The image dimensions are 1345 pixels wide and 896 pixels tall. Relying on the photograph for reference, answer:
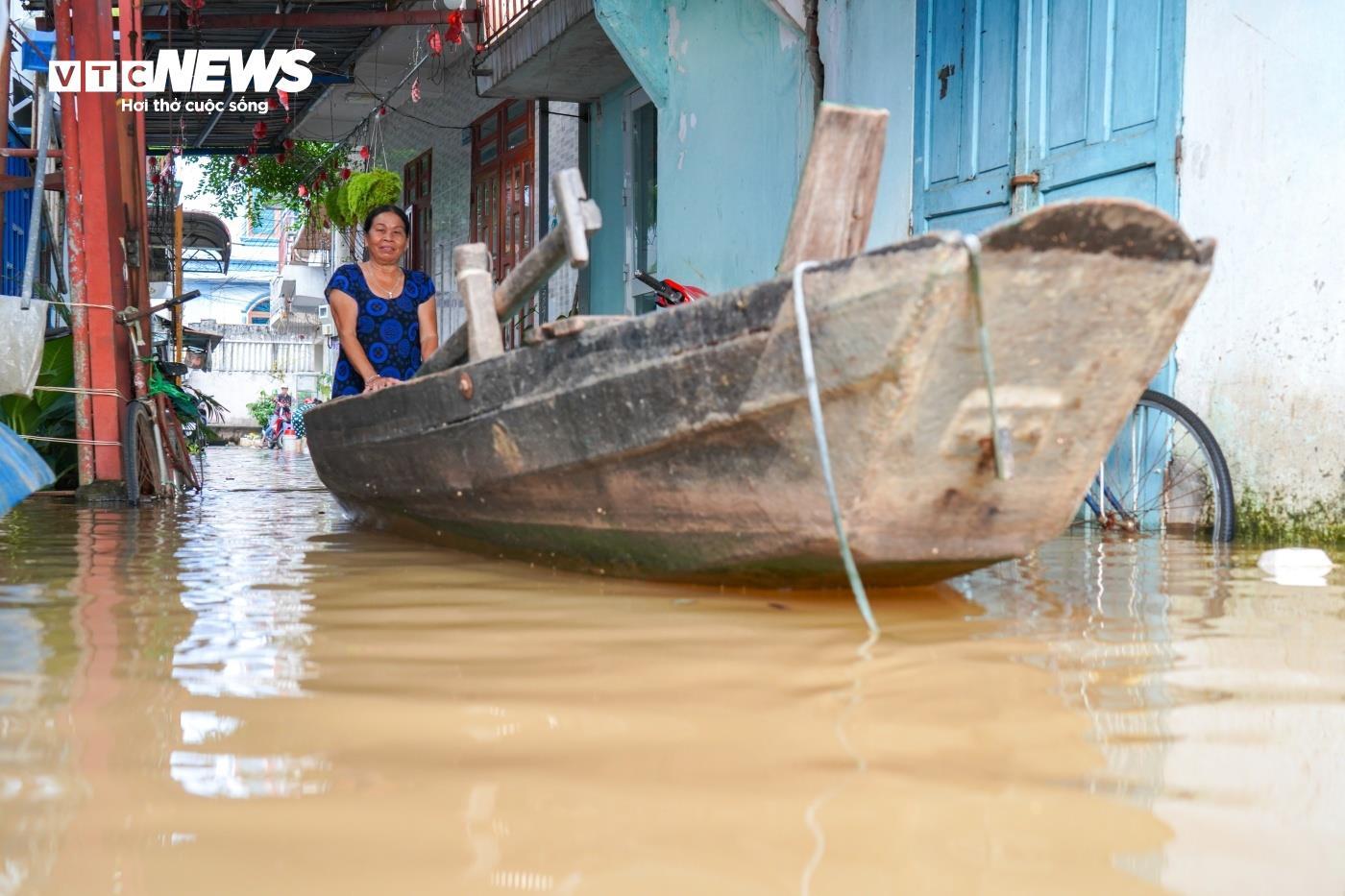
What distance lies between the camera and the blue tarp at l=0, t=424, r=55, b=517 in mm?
3682

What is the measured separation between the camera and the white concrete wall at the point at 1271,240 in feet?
14.9

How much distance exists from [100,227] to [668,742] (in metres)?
5.91

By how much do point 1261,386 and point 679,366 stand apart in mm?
2897

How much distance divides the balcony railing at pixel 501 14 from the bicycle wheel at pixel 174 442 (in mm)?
4393

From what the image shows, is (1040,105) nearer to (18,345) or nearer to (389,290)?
(389,290)

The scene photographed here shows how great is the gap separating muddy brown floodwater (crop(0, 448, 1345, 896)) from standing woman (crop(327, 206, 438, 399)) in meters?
2.51

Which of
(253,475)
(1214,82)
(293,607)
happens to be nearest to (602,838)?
(293,607)

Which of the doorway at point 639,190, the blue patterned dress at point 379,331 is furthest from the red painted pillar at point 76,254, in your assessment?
the doorway at point 639,190

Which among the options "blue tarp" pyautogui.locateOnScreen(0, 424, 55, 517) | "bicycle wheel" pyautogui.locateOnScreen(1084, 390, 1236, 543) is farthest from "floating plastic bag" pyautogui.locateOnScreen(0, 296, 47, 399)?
"bicycle wheel" pyautogui.locateOnScreen(1084, 390, 1236, 543)

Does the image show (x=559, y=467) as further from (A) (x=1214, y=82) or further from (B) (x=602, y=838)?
(A) (x=1214, y=82)

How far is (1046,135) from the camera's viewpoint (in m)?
5.72

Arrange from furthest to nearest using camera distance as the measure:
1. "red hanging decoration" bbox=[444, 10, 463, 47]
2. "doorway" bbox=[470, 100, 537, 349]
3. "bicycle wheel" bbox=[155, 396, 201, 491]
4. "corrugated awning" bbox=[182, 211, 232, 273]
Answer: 1. "corrugated awning" bbox=[182, 211, 232, 273]
2. "doorway" bbox=[470, 100, 537, 349]
3. "red hanging decoration" bbox=[444, 10, 463, 47]
4. "bicycle wheel" bbox=[155, 396, 201, 491]

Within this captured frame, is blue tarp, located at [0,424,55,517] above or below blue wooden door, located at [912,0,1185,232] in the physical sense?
below

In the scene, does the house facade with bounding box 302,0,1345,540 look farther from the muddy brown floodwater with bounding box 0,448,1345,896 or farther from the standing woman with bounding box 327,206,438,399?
the standing woman with bounding box 327,206,438,399
